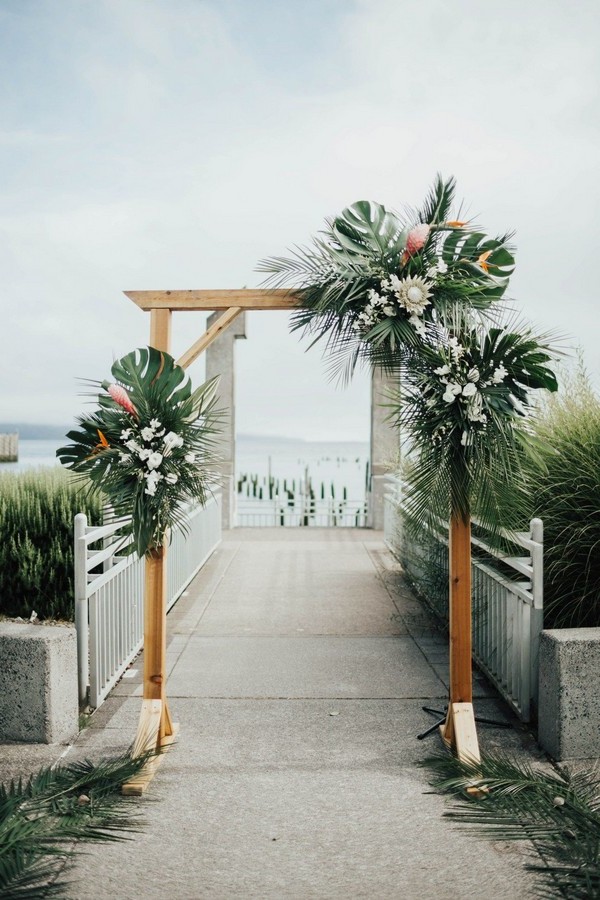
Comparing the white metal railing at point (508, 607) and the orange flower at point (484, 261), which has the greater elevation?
the orange flower at point (484, 261)

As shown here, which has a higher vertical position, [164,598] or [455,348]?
[455,348]

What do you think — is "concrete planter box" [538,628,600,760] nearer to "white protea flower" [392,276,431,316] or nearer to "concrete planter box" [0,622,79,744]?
"white protea flower" [392,276,431,316]

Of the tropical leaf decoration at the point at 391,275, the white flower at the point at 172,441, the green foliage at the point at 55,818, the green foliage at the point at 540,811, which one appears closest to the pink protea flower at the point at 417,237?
the tropical leaf decoration at the point at 391,275

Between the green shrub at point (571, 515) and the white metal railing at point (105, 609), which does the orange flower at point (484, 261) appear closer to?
the green shrub at point (571, 515)

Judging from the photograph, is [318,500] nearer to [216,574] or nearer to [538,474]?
[216,574]

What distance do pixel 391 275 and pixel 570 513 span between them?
1.95m

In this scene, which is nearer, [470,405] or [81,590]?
[470,405]

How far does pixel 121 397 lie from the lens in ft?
13.4

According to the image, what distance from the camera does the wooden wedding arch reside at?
4.23 m

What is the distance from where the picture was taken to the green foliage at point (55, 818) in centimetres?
285

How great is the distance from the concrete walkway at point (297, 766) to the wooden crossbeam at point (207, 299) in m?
2.48

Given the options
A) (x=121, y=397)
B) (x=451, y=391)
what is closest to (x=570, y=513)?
(x=451, y=391)

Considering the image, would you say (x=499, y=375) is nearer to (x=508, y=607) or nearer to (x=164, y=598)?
(x=508, y=607)

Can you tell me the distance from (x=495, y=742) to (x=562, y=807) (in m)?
0.95
